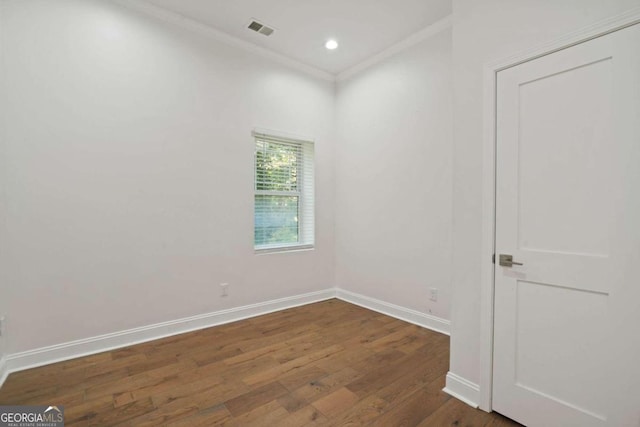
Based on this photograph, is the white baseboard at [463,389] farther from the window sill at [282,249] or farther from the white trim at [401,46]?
the white trim at [401,46]

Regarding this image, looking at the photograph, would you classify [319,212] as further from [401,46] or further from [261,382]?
[261,382]

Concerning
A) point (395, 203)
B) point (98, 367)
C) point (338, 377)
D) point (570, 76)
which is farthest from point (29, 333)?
point (570, 76)

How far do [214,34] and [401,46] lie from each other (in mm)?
2107

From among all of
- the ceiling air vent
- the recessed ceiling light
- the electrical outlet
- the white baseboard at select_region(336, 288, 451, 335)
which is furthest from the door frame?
the electrical outlet

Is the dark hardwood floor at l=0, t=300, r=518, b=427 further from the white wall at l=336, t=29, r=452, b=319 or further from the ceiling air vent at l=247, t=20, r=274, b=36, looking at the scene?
the ceiling air vent at l=247, t=20, r=274, b=36

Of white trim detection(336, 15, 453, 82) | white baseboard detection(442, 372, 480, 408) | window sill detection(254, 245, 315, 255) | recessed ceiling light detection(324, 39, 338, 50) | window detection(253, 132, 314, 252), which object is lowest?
white baseboard detection(442, 372, 480, 408)

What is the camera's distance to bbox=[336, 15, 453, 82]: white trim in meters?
3.05

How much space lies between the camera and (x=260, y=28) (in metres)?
3.20

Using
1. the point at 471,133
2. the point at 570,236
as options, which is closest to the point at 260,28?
the point at 471,133

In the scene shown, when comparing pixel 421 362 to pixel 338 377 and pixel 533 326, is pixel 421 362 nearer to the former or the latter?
pixel 338 377

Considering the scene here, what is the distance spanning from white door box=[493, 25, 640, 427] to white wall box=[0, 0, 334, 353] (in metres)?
2.62

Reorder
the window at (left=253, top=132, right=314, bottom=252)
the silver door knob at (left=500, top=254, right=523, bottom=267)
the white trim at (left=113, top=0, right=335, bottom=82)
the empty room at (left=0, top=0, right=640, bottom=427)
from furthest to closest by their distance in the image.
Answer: the window at (left=253, top=132, right=314, bottom=252) < the white trim at (left=113, top=0, right=335, bottom=82) < the silver door knob at (left=500, top=254, right=523, bottom=267) < the empty room at (left=0, top=0, right=640, bottom=427)

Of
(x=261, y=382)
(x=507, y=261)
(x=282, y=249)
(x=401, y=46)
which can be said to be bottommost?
(x=261, y=382)

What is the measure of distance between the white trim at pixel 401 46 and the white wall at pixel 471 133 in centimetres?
113
